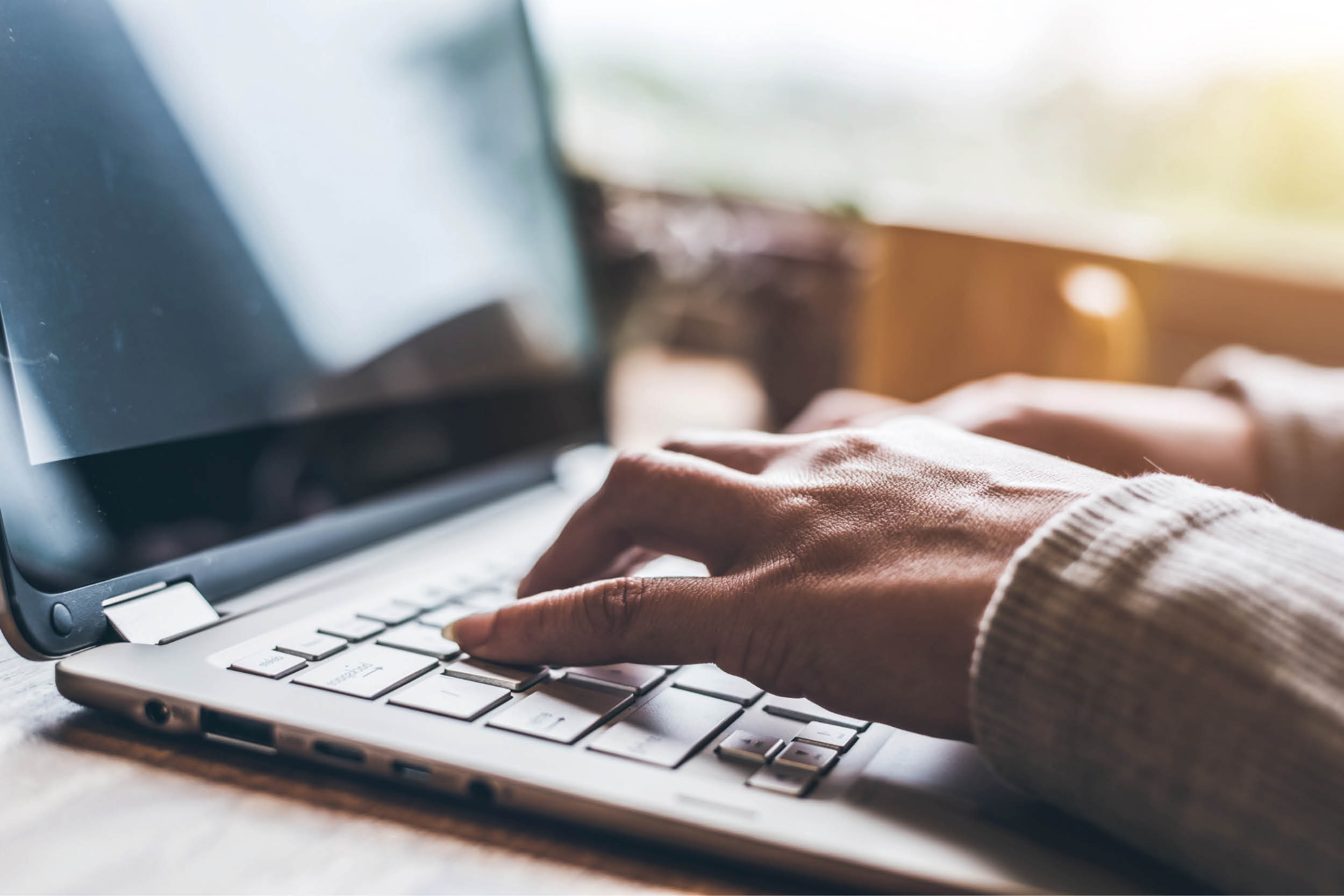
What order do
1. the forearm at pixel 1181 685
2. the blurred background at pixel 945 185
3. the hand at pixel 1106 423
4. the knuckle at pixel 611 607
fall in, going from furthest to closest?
the blurred background at pixel 945 185 → the hand at pixel 1106 423 → the knuckle at pixel 611 607 → the forearm at pixel 1181 685

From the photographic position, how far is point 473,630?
367 millimetres

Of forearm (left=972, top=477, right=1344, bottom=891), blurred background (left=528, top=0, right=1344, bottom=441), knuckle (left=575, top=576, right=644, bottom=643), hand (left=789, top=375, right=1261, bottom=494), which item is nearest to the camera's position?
forearm (left=972, top=477, right=1344, bottom=891)

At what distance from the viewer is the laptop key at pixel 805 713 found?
34 centimetres

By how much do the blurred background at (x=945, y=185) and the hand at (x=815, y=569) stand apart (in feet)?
1.36

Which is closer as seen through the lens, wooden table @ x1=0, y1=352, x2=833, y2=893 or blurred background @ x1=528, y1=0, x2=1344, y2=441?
wooden table @ x1=0, y1=352, x2=833, y2=893

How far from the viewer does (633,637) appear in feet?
1.14

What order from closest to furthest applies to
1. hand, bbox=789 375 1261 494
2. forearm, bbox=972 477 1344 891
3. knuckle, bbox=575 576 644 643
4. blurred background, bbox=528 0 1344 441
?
1. forearm, bbox=972 477 1344 891
2. knuckle, bbox=575 576 644 643
3. hand, bbox=789 375 1261 494
4. blurred background, bbox=528 0 1344 441

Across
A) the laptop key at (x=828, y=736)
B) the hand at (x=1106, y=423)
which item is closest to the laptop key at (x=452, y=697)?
the laptop key at (x=828, y=736)

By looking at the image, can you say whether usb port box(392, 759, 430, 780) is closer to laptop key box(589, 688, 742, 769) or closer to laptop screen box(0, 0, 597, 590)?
laptop key box(589, 688, 742, 769)

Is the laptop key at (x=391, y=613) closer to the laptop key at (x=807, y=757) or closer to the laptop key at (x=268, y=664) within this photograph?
the laptop key at (x=268, y=664)

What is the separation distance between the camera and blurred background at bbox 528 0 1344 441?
0.89m

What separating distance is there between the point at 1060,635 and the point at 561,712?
0.16 m

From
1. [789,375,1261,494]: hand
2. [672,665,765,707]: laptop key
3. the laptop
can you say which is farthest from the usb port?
[789,375,1261,494]: hand

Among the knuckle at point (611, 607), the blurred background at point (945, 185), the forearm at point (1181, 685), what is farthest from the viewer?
the blurred background at point (945, 185)
